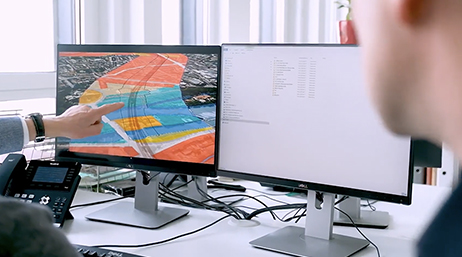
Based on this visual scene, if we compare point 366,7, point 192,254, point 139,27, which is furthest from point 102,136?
point 366,7

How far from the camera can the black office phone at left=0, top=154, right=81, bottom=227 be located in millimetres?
1554

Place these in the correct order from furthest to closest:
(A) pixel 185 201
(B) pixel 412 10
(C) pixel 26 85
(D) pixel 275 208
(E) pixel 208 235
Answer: (C) pixel 26 85
(A) pixel 185 201
(D) pixel 275 208
(E) pixel 208 235
(B) pixel 412 10

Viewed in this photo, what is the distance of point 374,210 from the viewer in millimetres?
1742

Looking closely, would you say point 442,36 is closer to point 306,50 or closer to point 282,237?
point 306,50

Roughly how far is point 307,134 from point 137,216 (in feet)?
1.82

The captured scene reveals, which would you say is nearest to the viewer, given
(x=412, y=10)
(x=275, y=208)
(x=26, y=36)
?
(x=412, y=10)

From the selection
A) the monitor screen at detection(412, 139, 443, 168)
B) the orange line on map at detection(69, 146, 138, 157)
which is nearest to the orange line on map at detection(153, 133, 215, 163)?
the orange line on map at detection(69, 146, 138, 157)

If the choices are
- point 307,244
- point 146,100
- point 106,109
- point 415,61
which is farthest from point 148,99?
point 415,61

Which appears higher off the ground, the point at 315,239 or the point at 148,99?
the point at 148,99

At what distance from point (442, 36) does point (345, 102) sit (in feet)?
3.33

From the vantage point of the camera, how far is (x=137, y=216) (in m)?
1.58

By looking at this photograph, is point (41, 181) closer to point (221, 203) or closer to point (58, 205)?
point (58, 205)

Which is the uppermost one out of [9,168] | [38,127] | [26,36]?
[26,36]

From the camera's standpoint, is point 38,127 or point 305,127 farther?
point 38,127
